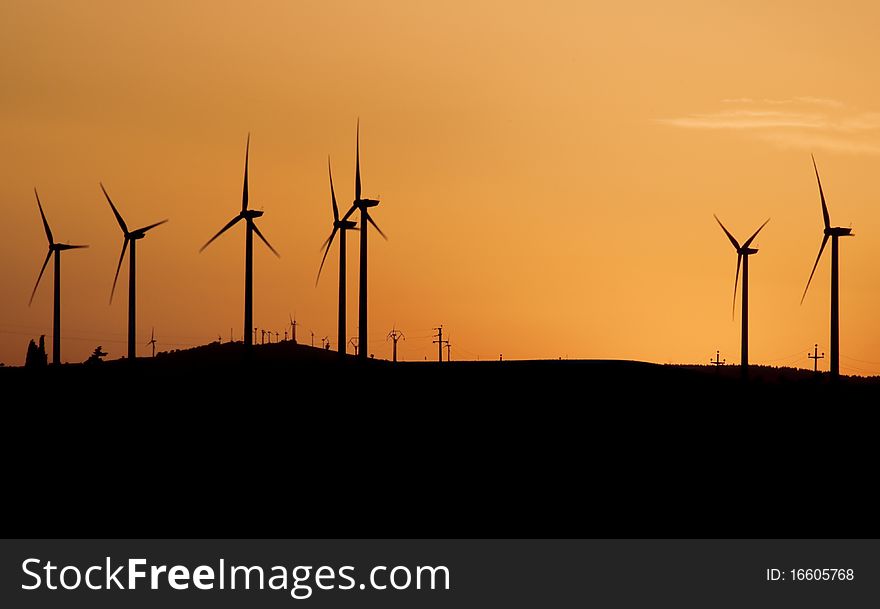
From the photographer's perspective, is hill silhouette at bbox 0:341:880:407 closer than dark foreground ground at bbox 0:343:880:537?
No

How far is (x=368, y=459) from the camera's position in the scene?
10294 centimetres

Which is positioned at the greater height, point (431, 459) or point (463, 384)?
point (463, 384)

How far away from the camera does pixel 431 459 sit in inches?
4077

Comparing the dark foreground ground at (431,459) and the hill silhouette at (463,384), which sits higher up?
the hill silhouette at (463,384)

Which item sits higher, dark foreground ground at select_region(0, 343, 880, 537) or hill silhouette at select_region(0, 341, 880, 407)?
hill silhouette at select_region(0, 341, 880, 407)

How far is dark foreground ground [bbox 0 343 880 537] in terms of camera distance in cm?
8581

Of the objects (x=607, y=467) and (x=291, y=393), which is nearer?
(x=607, y=467)

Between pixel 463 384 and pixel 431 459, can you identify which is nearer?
pixel 431 459

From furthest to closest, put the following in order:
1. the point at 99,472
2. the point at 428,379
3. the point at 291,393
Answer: the point at 428,379 < the point at 291,393 < the point at 99,472

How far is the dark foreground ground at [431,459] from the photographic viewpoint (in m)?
85.8

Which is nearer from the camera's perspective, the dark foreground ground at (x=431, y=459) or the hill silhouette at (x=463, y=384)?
the dark foreground ground at (x=431, y=459)
